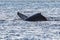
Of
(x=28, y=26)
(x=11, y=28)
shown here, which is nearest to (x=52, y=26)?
(x=28, y=26)

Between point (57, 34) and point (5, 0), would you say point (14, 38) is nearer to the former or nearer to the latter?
point (57, 34)

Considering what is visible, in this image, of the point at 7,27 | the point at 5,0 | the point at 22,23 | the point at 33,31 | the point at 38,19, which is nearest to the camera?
the point at 33,31

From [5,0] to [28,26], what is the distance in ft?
39.2

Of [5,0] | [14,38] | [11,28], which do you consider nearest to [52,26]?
[11,28]

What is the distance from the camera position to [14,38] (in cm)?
634

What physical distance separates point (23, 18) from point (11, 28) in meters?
1.73

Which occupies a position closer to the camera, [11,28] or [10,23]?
[11,28]

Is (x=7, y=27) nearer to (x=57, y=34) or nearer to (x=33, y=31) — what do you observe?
(x=33, y=31)

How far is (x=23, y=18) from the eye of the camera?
943 cm

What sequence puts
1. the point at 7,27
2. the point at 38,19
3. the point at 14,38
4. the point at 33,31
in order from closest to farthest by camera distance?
1. the point at 14,38
2. the point at 33,31
3. the point at 7,27
4. the point at 38,19

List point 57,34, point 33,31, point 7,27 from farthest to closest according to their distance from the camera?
point 7,27 → point 33,31 → point 57,34

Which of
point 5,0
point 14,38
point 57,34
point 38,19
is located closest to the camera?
point 14,38

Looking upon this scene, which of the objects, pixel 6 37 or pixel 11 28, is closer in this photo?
pixel 6 37

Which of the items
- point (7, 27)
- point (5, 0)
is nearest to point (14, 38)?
point (7, 27)
